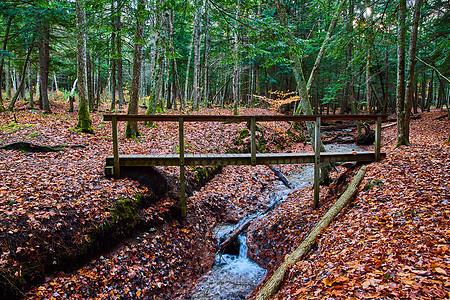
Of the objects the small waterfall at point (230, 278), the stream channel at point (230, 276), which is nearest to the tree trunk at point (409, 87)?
the stream channel at point (230, 276)

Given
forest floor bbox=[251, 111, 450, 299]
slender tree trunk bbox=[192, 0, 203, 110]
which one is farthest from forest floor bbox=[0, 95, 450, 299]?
slender tree trunk bbox=[192, 0, 203, 110]

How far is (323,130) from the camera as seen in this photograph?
2159 centimetres

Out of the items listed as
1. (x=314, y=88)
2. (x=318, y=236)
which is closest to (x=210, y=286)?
(x=318, y=236)

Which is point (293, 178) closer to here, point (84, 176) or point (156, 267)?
point (156, 267)

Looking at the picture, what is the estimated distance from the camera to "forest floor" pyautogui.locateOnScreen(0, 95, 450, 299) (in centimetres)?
338

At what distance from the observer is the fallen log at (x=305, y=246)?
4.01 metres

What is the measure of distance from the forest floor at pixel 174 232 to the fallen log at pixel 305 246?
0.53ft

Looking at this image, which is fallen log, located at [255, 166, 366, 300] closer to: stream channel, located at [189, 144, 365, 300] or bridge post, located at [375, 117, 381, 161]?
bridge post, located at [375, 117, 381, 161]

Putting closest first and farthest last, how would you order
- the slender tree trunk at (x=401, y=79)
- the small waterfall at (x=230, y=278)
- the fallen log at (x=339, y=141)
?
the small waterfall at (x=230, y=278) < the slender tree trunk at (x=401, y=79) < the fallen log at (x=339, y=141)


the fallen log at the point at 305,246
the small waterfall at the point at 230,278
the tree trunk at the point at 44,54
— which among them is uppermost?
the tree trunk at the point at 44,54

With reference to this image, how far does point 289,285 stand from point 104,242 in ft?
11.9

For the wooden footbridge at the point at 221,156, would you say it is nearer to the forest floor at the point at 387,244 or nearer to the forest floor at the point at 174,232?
the forest floor at the point at 174,232

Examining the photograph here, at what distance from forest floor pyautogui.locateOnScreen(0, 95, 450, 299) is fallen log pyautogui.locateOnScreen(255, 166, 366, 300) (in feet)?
0.53

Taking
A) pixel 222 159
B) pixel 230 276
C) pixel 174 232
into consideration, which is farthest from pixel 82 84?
pixel 230 276
